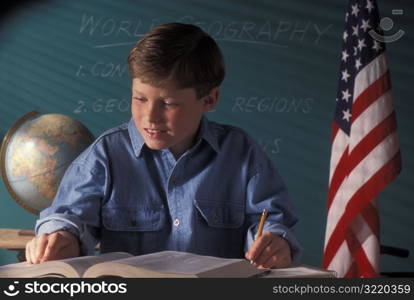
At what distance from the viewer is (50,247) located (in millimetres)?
1007

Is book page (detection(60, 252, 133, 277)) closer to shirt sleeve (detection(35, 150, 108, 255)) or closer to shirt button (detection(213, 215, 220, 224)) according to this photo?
shirt sleeve (detection(35, 150, 108, 255))

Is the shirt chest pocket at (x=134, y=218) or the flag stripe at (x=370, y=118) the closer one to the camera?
the shirt chest pocket at (x=134, y=218)

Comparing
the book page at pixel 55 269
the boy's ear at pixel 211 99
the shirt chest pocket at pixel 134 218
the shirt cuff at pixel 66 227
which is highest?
the boy's ear at pixel 211 99

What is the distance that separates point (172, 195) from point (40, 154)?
1.42 metres

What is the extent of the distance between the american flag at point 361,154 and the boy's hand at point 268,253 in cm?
143

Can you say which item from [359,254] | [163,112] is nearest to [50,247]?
[163,112]

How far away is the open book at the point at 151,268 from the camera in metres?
0.81

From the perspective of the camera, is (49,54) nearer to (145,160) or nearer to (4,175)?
(4,175)

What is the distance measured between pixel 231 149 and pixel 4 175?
1597mm

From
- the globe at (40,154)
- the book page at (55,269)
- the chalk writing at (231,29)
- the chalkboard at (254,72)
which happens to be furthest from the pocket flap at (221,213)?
the chalk writing at (231,29)

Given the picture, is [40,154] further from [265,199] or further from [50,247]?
[50,247]

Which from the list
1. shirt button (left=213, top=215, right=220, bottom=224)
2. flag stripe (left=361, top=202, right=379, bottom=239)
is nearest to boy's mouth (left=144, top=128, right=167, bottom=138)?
shirt button (left=213, top=215, right=220, bottom=224)

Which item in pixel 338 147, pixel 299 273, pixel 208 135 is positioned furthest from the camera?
pixel 338 147

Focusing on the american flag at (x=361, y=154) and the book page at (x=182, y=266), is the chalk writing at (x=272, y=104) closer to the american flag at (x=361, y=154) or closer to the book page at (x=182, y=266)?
the american flag at (x=361, y=154)
